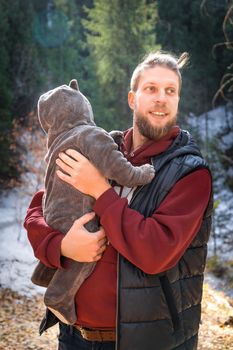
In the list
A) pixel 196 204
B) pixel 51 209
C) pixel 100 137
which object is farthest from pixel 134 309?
pixel 100 137

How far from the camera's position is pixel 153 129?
88.4 inches

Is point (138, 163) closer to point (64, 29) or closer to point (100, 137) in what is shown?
point (100, 137)

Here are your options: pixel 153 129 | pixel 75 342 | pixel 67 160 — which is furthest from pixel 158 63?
pixel 75 342

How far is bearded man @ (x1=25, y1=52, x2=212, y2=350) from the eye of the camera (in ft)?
6.32

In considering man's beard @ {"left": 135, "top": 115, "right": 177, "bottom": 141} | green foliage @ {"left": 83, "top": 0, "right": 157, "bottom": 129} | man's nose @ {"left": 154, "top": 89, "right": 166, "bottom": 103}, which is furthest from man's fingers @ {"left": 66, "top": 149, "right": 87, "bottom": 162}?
green foliage @ {"left": 83, "top": 0, "right": 157, "bottom": 129}

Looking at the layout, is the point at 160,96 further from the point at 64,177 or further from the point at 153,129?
the point at 64,177

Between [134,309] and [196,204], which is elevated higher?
[196,204]

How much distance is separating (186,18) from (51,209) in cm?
2377

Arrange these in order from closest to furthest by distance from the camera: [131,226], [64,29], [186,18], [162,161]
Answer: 1. [131,226]
2. [162,161]
3. [64,29]
4. [186,18]

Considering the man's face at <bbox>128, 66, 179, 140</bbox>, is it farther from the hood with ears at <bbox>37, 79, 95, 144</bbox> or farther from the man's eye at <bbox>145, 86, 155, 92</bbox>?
the hood with ears at <bbox>37, 79, 95, 144</bbox>

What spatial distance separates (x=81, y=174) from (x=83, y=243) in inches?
13.3

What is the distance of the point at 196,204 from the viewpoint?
199 cm

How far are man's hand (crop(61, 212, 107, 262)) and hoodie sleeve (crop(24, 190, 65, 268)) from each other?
54 mm

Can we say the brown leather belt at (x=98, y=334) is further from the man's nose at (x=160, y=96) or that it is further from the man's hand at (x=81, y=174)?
the man's nose at (x=160, y=96)
